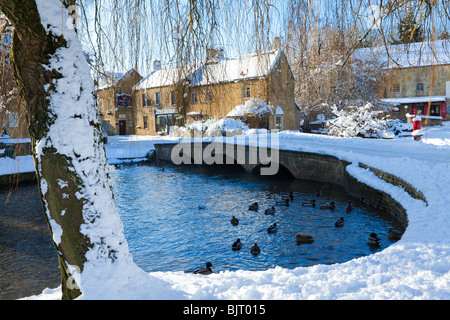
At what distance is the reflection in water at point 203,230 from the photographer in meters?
8.88

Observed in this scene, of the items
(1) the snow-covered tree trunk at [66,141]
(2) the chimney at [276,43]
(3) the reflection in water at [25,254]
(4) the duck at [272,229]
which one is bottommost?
(3) the reflection in water at [25,254]

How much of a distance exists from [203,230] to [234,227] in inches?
39.3

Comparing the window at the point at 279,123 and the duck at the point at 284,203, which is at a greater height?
the window at the point at 279,123

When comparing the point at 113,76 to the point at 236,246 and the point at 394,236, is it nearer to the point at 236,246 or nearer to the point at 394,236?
the point at 236,246

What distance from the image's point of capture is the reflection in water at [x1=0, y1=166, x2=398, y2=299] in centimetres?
888

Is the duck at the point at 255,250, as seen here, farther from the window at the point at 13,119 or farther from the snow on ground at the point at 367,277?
the window at the point at 13,119

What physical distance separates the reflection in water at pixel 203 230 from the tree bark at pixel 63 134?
209 inches

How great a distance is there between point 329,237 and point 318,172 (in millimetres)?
8343

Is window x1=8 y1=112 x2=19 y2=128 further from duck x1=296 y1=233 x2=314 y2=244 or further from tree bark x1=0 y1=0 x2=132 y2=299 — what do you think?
duck x1=296 y1=233 x2=314 y2=244

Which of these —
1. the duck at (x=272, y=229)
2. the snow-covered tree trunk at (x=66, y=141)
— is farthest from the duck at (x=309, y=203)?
the snow-covered tree trunk at (x=66, y=141)

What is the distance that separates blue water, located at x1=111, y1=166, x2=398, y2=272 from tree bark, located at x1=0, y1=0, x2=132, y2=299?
17.5 ft

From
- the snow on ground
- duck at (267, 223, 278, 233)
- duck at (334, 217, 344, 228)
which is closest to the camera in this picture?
the snow on ground

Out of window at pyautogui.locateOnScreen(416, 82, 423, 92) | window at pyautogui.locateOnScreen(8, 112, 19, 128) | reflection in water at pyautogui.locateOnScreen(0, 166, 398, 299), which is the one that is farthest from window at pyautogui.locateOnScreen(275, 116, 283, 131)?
window at pyautogui.locateOnScreen(8, 112, 19, 128)

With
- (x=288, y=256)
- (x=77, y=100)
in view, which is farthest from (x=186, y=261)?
(x=77, y=100)
